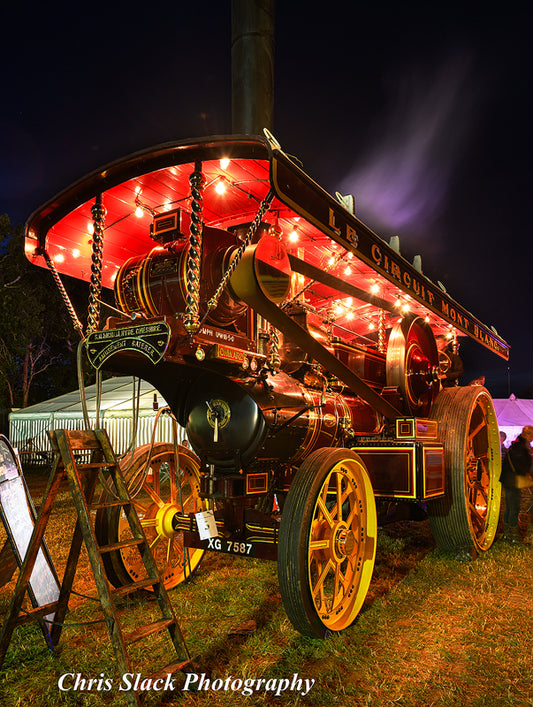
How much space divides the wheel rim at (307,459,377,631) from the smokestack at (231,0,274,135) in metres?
4.15

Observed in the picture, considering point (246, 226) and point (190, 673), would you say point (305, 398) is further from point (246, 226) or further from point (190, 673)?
point (190, 673)

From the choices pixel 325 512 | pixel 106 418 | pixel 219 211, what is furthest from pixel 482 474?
pixel 106 418

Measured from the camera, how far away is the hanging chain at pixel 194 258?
8.98ft

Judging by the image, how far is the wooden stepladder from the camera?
2352mm

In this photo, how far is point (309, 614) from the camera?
2.76m

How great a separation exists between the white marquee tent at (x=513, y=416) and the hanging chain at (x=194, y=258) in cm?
1215

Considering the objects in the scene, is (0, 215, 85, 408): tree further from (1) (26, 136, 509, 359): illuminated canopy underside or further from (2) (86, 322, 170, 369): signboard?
(2) (86, 322, 170, 369): signboard

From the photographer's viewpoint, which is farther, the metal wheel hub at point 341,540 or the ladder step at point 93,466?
→ the metal wheel hub at point 341,540

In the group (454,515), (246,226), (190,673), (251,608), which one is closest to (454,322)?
(454,515)

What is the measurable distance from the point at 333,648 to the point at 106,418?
10712 millimetres

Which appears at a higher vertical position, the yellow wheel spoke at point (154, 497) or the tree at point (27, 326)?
the tree at point (27, 326)

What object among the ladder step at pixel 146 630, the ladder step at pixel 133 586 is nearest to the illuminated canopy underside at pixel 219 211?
the ladder step at pixel 133 586

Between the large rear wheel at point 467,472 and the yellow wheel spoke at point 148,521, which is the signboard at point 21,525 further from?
the large rear wheel at point 467,472

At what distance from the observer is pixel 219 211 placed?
353 cm
